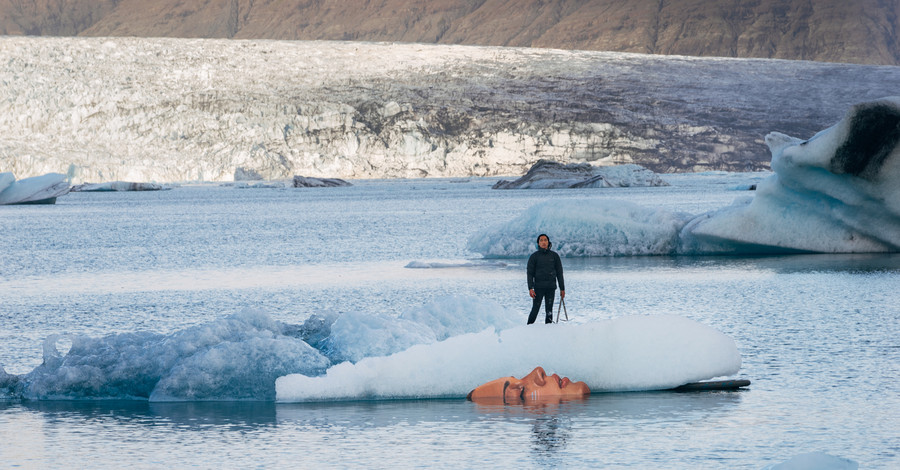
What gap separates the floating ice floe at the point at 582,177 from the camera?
4131cm

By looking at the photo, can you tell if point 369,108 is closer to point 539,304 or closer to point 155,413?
point 539,304

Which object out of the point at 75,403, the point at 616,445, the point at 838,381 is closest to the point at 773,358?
the point at 838,381

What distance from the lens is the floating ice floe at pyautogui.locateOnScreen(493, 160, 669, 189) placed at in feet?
136

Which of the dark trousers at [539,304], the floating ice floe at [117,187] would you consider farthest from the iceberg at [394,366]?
the floating ice floe at [117,187]

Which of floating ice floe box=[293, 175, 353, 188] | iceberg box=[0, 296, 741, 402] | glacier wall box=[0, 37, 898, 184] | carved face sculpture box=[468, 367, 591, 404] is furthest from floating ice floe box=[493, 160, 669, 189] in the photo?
carved face sculpture box=[468, 367, 591, 404]

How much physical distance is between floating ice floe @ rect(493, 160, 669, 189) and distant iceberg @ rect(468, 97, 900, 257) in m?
26.0

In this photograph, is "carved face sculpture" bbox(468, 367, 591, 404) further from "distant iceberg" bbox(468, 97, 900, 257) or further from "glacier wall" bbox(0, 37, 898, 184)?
"glacier wall" bbox(0, 37, 898, 184)

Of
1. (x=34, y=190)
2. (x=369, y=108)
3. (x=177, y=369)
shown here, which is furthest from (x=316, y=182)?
(x=177, y=369)

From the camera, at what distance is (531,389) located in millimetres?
5785

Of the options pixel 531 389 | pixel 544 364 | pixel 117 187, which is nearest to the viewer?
pixel 531 389

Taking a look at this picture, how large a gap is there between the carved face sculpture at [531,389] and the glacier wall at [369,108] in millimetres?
44687

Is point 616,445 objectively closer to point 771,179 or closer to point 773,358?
point 773,358

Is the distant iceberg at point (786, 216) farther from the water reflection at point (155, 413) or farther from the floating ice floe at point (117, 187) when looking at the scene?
the floating ice floe at point (117, 187)

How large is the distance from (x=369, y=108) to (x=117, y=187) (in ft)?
45.9
